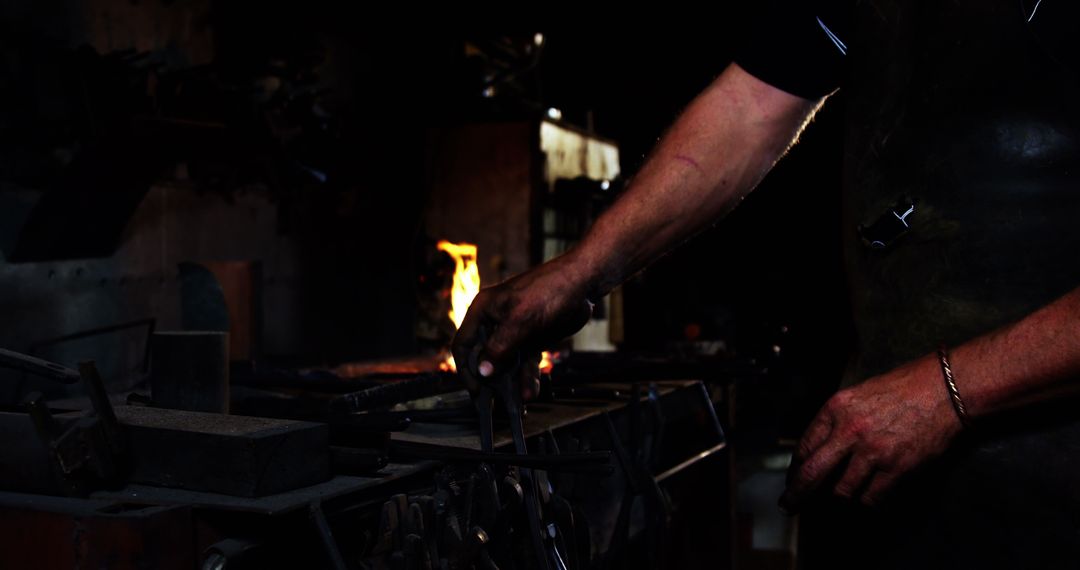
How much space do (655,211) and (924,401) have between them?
560mm

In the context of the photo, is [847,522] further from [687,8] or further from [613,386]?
[687,8]

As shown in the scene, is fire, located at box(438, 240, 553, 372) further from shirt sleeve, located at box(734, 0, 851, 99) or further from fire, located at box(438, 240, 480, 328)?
shirt sleeve, located at box(734, 0, 851, 99)

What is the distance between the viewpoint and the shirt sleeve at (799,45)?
1481 millimetres

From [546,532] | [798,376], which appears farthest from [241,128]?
[798,376]

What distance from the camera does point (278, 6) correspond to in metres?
4.49

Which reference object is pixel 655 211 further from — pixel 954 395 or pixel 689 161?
pixel 954 395

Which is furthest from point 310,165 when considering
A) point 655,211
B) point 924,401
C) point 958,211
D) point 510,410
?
point 924,401

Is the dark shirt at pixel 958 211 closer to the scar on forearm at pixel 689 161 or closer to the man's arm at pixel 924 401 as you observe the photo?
the man's arm at pixel 924 401

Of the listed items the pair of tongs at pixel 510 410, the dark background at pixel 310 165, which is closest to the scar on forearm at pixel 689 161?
the dark background at pixel 310 165

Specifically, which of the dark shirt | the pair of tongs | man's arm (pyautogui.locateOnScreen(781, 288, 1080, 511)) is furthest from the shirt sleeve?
the pair of tongs

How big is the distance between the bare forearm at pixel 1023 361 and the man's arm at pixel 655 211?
524 mm

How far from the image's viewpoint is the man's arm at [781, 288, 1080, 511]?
1180 millimetres

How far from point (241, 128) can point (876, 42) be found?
118 inches

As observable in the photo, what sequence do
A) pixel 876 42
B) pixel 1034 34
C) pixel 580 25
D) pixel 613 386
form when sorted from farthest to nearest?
1. pixel 580 25
2. pixel 613 386
3. pixel 876 42
4. pixel 1034 34
